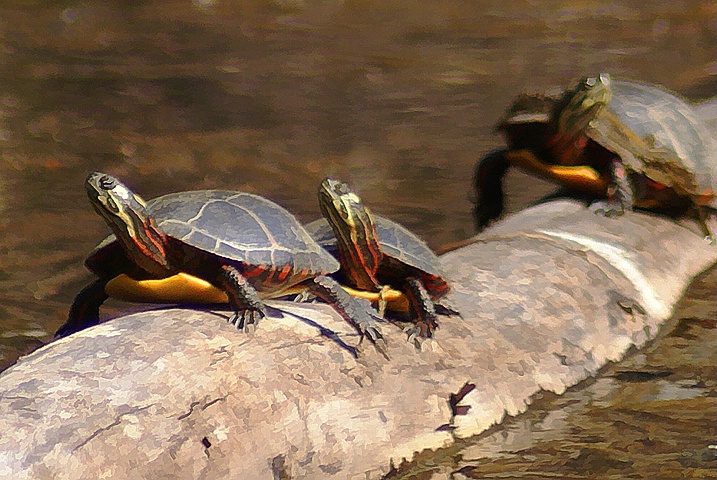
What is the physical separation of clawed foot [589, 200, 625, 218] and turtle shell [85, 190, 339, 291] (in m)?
1.70

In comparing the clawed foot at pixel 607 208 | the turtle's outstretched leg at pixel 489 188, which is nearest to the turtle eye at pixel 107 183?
the clawed foot at pixel 607 208

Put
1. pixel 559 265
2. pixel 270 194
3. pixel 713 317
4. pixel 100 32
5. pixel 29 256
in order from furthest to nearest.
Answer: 1. pixel 100 32
2. pixel 270 194
3. pixel 29 256
4. pixel 713 317
5. pixel 559 265

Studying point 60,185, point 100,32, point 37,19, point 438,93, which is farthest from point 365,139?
point 37,19

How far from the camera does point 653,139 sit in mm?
4055

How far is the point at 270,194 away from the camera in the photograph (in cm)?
513

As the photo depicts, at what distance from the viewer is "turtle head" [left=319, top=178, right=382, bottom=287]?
236 centimetres

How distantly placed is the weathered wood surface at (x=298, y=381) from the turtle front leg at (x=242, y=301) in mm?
28

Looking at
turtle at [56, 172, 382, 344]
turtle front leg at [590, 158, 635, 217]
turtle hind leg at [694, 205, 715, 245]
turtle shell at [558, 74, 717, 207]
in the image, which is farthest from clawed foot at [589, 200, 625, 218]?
turtle at [56, 172, 382, 344]

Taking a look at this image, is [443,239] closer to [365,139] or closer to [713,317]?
[713,317]

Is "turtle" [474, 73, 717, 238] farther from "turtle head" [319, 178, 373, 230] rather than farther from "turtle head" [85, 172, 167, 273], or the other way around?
"turtle head" [85, 172, 167, 273]

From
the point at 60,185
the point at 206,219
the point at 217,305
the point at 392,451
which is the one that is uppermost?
the point at 206,219

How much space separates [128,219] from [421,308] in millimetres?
796

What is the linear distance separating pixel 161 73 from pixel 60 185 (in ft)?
9.46

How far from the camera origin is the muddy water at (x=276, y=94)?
4.83 metres
